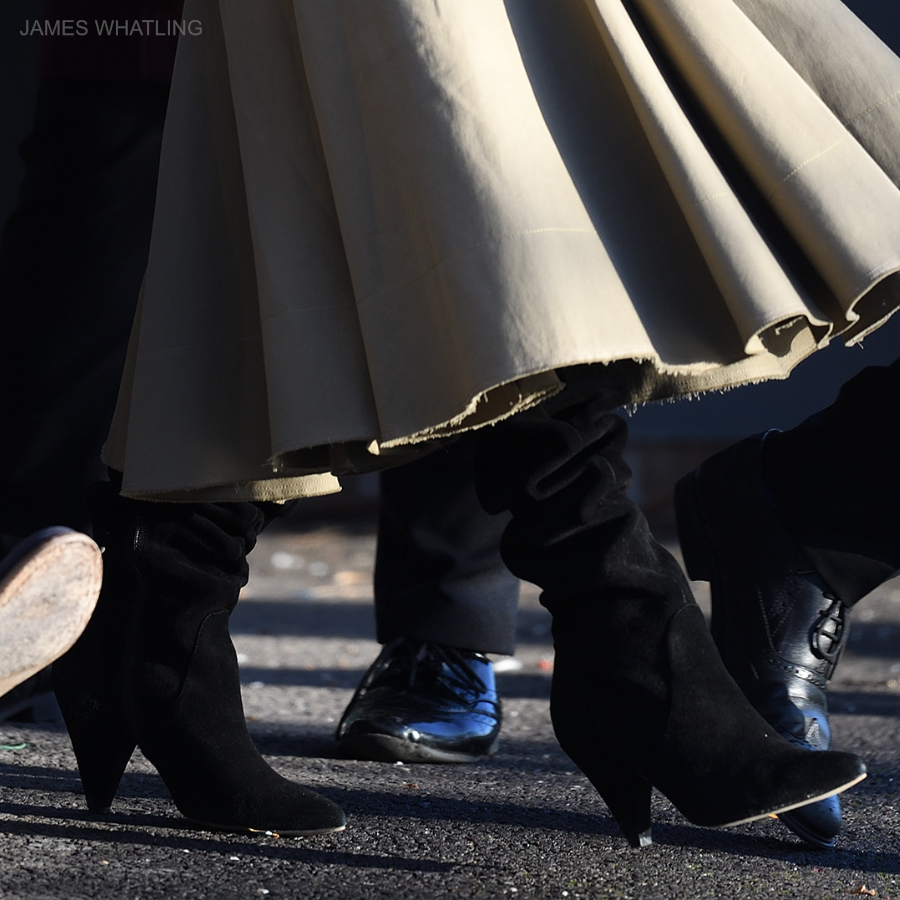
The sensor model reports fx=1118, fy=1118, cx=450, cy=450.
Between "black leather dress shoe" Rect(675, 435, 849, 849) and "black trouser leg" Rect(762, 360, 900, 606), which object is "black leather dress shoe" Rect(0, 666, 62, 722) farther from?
"black trouser leg" Rect(762, 360, 900, 606)

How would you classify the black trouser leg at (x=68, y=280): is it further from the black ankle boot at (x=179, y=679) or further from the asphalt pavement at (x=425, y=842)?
the black ankle boot at (x=179, y=679)

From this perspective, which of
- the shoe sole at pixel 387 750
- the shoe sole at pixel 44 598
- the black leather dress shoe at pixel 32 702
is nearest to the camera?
the shoe sole at pixel 44 598

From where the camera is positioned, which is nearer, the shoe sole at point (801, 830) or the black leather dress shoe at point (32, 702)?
the shoe sole at point (801, 830)

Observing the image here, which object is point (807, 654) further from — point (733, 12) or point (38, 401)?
point (38, 401)

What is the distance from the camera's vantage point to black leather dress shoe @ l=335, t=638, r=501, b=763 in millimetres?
1612

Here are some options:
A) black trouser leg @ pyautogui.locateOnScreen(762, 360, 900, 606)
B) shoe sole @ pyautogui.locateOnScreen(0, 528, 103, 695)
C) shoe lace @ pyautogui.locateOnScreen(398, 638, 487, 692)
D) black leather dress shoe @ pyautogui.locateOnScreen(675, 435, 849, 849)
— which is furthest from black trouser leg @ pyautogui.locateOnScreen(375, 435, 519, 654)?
shoe sole @ pyautogui.locateOnScreen(0, 528, 103, 695)

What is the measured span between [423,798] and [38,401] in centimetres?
91

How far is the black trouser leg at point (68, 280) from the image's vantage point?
1752 mm

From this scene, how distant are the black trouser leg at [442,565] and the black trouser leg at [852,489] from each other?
1.89 feet

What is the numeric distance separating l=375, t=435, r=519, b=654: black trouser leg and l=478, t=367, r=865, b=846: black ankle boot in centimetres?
72

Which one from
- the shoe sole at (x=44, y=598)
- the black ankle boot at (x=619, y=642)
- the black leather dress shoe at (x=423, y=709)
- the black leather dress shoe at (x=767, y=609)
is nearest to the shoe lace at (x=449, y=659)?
the black leather dress shoe at (x=423, y=709)

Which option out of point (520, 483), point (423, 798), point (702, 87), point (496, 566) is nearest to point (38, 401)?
point (496, 566)

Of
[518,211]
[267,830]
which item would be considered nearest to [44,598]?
[267,830]

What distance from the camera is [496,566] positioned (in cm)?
183
